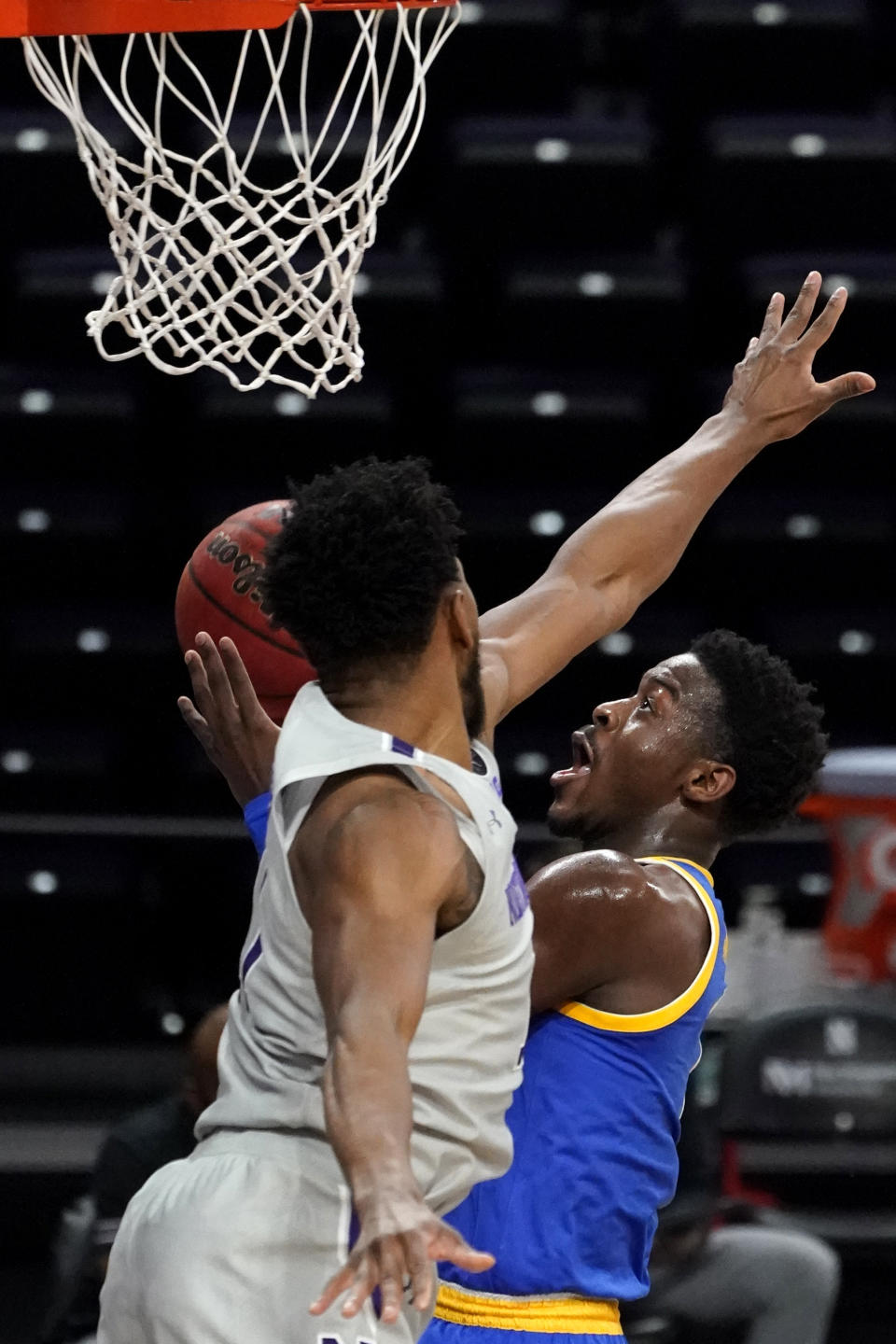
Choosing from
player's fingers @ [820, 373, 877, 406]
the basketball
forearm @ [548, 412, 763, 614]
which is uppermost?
player's fingers @ [820, 373, 877, 406]

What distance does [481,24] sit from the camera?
7.16 meters

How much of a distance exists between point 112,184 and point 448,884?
5.00ft

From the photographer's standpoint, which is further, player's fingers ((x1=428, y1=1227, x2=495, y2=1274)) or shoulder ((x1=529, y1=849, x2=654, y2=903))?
shoulder ((x1=529, y1=849, x2=654, y2=903))

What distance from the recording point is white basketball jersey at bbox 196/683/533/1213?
198 centimetres

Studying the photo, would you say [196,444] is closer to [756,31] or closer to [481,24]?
[481,24]

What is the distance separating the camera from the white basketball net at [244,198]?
2910 mm

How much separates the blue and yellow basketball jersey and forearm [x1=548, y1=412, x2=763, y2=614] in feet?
1.84

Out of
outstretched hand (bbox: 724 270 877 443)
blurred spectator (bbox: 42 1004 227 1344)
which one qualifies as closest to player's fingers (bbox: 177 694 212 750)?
outstretched hand (bbox: 724 270 877 443)

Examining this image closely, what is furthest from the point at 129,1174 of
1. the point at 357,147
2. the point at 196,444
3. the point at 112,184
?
the point at 357,147

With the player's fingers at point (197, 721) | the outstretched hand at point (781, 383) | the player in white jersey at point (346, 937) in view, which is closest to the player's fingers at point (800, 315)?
the outstretched hand at point (781, 383)

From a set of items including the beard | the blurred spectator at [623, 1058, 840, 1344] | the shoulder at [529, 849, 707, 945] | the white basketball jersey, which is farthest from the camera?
the blurred spectator at [623, 1058, 840, 1344]

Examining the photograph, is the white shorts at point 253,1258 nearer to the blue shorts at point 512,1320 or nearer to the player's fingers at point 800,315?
the blue shorts at point 512,1320

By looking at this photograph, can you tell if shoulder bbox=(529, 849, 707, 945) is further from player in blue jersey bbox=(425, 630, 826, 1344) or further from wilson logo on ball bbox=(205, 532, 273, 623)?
wilson logo on ball bbox=(205, 532, 273, 623)

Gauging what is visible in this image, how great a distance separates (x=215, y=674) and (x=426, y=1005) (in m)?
0.64
